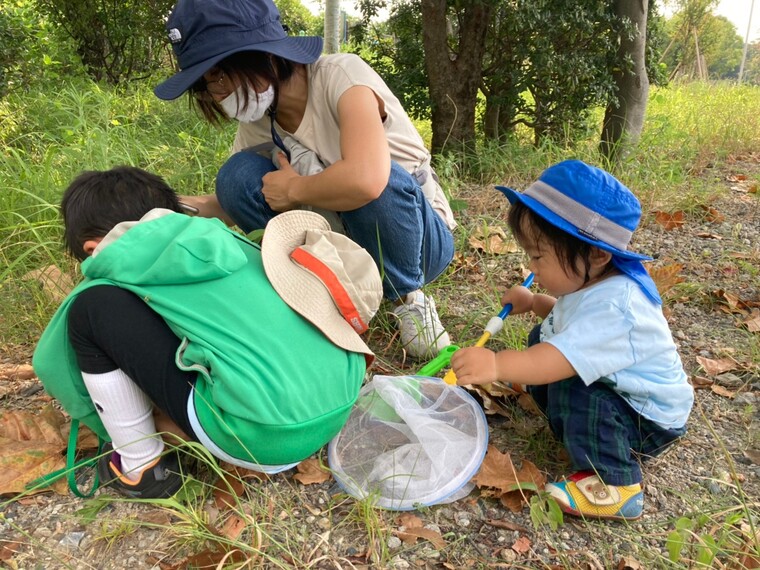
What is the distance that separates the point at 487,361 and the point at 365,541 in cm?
47

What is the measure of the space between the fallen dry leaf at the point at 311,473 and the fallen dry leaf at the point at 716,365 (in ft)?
4.04

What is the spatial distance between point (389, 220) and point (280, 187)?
36cm

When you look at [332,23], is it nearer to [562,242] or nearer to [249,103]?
[249,103]

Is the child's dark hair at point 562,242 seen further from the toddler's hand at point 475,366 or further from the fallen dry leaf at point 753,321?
the fallen dry leaf at point 753,321

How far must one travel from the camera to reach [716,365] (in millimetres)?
1895

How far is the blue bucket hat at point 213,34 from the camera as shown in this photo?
61.4 inches

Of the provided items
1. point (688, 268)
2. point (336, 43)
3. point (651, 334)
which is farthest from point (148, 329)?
point (336, 43)

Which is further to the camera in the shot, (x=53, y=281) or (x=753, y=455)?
(x=53, y=281)

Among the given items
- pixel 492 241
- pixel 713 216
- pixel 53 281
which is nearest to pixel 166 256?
pixel 53 281

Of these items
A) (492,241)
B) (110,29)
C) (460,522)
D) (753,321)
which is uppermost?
(110,29)

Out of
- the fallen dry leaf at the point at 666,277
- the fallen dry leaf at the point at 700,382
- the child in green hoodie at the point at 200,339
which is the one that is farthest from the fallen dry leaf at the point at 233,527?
the fallen dry leaf at the point at 666,277

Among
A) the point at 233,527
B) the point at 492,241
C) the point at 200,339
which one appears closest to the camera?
the point at 200,339

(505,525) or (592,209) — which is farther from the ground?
(592,209)

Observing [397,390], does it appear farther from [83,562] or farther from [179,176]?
[179,176]
